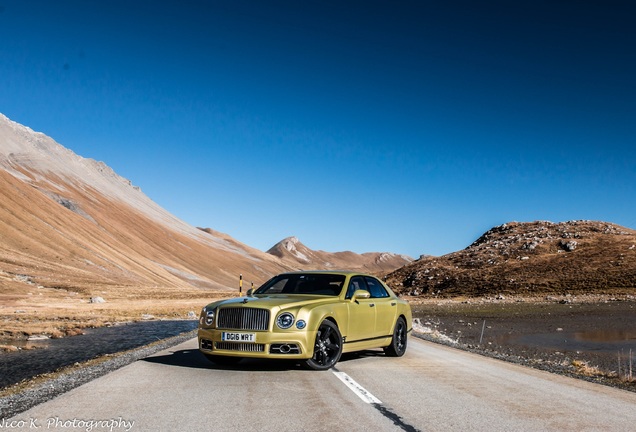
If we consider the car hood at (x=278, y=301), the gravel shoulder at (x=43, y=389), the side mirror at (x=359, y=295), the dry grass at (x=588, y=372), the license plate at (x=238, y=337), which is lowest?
the gravel shoulder at (x=43, y=389)

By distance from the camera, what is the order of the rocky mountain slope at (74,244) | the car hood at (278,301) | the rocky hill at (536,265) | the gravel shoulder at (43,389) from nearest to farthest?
the gravel shoulder at (43,389), the car hood at (278,301), the rocky hill at (536,265), the rocky mountain slope at (74,244)

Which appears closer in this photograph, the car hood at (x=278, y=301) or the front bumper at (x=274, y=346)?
the front bumper at (x=274, y=346)

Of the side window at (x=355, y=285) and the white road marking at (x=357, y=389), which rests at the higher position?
the side window at (x=355, y=285)

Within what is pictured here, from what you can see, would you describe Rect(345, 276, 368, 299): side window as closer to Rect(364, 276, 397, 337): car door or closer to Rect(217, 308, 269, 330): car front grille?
Rect(364, 276, 397, 337): car door

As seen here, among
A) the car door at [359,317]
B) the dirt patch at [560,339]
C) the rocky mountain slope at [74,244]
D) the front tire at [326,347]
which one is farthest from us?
the rocky mountain slope at [74,244]

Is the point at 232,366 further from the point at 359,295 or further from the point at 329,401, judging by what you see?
the point at 329,401

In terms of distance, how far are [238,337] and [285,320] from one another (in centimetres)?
87

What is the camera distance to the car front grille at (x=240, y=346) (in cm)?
1046

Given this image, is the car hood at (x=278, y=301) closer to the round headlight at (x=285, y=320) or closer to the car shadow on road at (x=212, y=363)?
the round headlight at (x=285, y=320)

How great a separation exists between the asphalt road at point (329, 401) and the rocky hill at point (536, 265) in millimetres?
63194

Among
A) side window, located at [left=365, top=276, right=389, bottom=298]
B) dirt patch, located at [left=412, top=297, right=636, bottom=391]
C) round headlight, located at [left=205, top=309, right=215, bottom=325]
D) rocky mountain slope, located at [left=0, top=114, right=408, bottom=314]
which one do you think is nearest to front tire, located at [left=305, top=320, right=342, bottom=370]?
Result: round headlight, located at [left=205, top=309, right=215, bottom=325]

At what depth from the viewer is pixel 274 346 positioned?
10484 mm

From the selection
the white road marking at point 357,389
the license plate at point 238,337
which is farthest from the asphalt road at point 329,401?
the license plate at point 238,337

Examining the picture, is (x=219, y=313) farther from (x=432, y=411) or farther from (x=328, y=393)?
(x=432, y=411)
